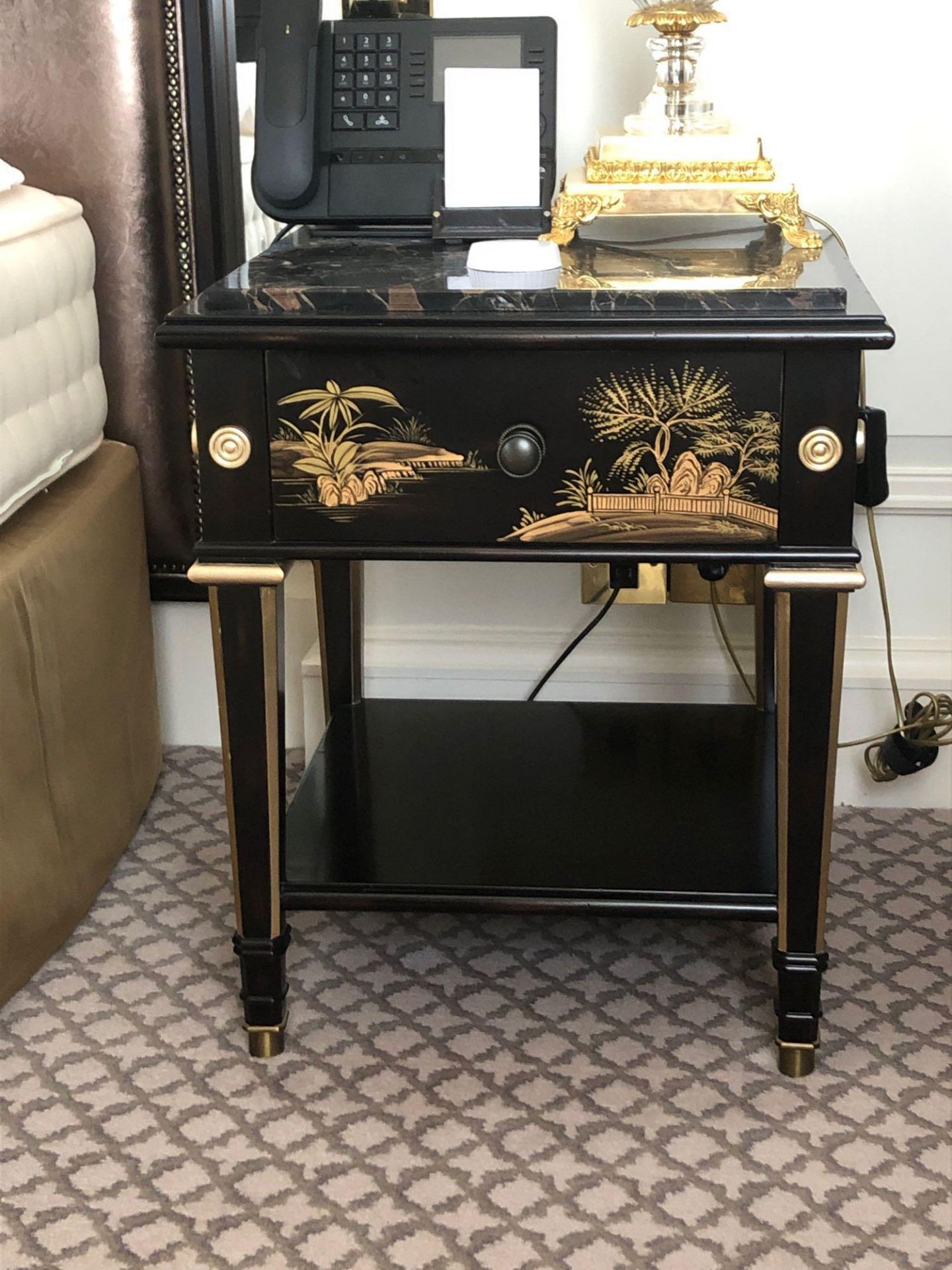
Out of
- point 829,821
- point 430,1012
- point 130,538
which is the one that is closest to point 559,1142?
point 430,1012

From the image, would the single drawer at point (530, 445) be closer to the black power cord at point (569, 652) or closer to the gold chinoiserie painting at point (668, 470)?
the gold chinoiserie painting at point (668, 470)

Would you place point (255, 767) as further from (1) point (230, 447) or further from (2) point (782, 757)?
(2) point (782, 757)

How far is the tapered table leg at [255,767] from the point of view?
1065 mm

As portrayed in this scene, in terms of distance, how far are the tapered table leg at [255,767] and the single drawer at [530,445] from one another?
0.08 metres

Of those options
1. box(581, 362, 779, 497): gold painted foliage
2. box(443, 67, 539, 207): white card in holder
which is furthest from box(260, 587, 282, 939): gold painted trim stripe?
box(443, 67, 539, 207): white card in holder

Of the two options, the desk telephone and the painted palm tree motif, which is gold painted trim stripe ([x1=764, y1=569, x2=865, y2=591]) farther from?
the desk telephone

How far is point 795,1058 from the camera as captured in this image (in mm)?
1147

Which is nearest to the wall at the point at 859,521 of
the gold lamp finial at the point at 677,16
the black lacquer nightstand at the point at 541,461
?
the gold lamp finial at the point at 677,16

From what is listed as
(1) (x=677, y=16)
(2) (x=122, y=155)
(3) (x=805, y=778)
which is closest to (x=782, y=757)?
(3) (x=805, y=778)

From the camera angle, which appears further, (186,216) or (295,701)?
(295,701)

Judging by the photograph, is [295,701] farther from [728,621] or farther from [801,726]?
[801,726]

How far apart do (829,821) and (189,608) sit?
2.69 feet

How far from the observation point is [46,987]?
50.4 inches

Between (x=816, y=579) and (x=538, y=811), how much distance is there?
403 mm
